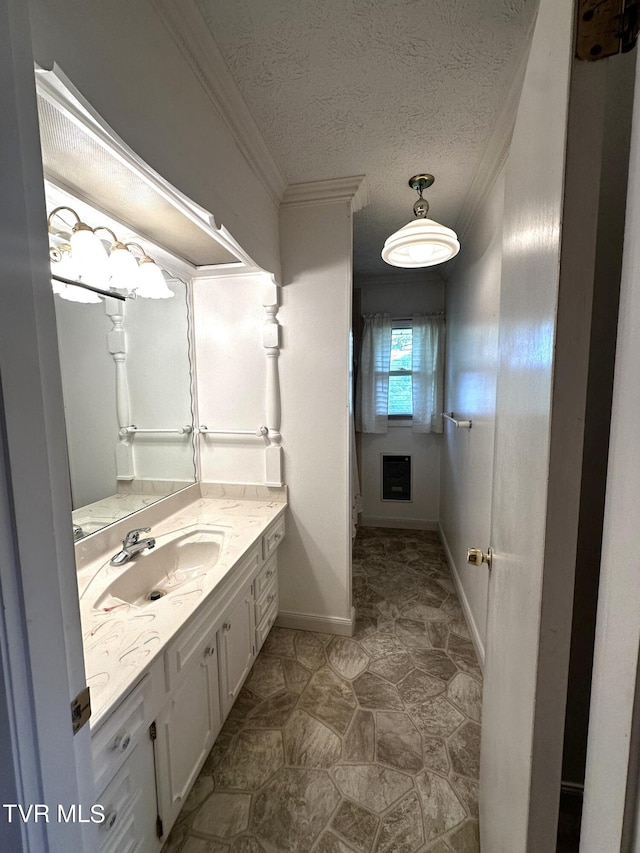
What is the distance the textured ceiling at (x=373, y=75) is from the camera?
3.14ft

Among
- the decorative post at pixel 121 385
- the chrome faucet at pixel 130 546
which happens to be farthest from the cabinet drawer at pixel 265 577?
the decorative post at pixel 121 385

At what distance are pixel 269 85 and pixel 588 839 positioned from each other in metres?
1.94

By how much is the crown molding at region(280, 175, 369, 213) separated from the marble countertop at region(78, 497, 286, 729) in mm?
1729

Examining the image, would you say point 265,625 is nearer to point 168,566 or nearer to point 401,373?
point 168,566

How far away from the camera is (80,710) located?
530mm

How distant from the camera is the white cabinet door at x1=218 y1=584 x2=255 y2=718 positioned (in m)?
1.32

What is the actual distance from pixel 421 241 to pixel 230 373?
121 cm

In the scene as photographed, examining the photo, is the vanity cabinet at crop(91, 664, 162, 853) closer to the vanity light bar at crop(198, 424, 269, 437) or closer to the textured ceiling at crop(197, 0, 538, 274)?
the vanity light bar at crop(198, 424, 269, 437)

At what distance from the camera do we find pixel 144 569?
133cm

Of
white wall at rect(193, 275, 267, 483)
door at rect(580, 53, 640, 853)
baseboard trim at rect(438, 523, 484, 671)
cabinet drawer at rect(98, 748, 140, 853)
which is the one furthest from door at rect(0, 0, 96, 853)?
baseboard trim at rect(438, 523, 484, 671)

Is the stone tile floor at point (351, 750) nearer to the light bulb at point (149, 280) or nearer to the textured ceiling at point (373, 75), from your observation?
the light bulb at point (149, 280)

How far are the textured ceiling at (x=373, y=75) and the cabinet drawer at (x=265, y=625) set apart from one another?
228cm

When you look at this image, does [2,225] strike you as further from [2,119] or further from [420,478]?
[420,478]

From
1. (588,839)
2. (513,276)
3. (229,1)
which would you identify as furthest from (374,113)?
(588,839)
